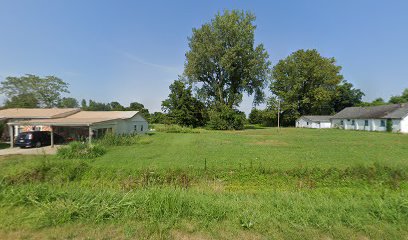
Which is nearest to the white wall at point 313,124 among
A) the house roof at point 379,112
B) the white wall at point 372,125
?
the white wall at point 372,125

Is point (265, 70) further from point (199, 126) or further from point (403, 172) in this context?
point (403, 172)

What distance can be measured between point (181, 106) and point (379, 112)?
1501 inches

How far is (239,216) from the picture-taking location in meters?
4.41

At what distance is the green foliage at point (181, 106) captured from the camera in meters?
44.4

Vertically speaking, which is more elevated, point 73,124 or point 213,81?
point 213,81

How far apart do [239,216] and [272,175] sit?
5364 millimetres

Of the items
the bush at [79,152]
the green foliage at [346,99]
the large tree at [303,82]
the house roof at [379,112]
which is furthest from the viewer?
the green foliage at [346,99]

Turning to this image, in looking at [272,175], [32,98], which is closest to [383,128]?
[272,175]

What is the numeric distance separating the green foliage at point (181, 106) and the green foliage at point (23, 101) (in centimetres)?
2801

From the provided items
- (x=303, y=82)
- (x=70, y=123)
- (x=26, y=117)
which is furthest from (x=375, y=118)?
(x=26, y=117)

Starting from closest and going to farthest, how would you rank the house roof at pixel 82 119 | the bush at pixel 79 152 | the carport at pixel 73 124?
the bush at pixel 79 152, the carport at pixel 73 124, the house roof at pixel 82 119

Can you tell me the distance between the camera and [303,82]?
62500 mm

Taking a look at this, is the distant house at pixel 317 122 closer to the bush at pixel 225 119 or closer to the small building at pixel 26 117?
the bush at pixel 225 119

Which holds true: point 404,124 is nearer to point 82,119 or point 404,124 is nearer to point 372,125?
point 372,125
